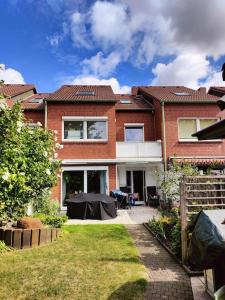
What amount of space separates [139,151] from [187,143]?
3868 mm

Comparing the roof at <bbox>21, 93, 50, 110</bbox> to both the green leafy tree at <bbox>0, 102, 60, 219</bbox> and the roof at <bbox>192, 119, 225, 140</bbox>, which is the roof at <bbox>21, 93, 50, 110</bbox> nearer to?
the green leafy tree at <bbox>0, 102, 60, 219</bbox>

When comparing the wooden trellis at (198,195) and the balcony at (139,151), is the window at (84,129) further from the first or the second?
the wooden trellis at (198,195)

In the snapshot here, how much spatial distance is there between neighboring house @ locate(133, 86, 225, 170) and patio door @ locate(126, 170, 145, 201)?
265 cm

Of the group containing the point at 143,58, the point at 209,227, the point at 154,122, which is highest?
the point at 143,58

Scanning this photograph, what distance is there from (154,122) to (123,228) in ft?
42.3

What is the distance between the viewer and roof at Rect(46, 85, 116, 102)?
20617mm

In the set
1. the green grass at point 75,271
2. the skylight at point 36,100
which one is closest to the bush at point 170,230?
the green grass at point 75,271

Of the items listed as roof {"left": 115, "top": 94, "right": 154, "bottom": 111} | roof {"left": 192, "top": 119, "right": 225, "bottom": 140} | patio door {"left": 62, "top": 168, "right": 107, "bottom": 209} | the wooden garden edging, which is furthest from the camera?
roof {"left": 115, "top": 94, "right": 154, "bottom": 111}

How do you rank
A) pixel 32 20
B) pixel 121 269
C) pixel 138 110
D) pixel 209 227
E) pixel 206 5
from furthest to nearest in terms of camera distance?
1. pixel 138 110
2. pixel 32 20
3. pixel 206 5
4. pixel 121 269
5. pixel 209 227

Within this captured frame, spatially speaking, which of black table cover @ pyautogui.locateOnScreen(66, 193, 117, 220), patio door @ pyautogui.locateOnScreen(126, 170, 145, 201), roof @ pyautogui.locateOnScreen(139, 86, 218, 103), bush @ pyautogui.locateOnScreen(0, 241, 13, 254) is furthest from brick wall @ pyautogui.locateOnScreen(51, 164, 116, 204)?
bush @ pyautogui.locateOnScreen(0, 241, 13, 254)

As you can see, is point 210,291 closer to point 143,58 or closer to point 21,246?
point 21,246

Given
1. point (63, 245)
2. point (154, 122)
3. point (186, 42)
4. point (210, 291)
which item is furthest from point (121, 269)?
point (154, 122)

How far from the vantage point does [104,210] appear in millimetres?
15234

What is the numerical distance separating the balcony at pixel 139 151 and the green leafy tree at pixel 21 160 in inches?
308
